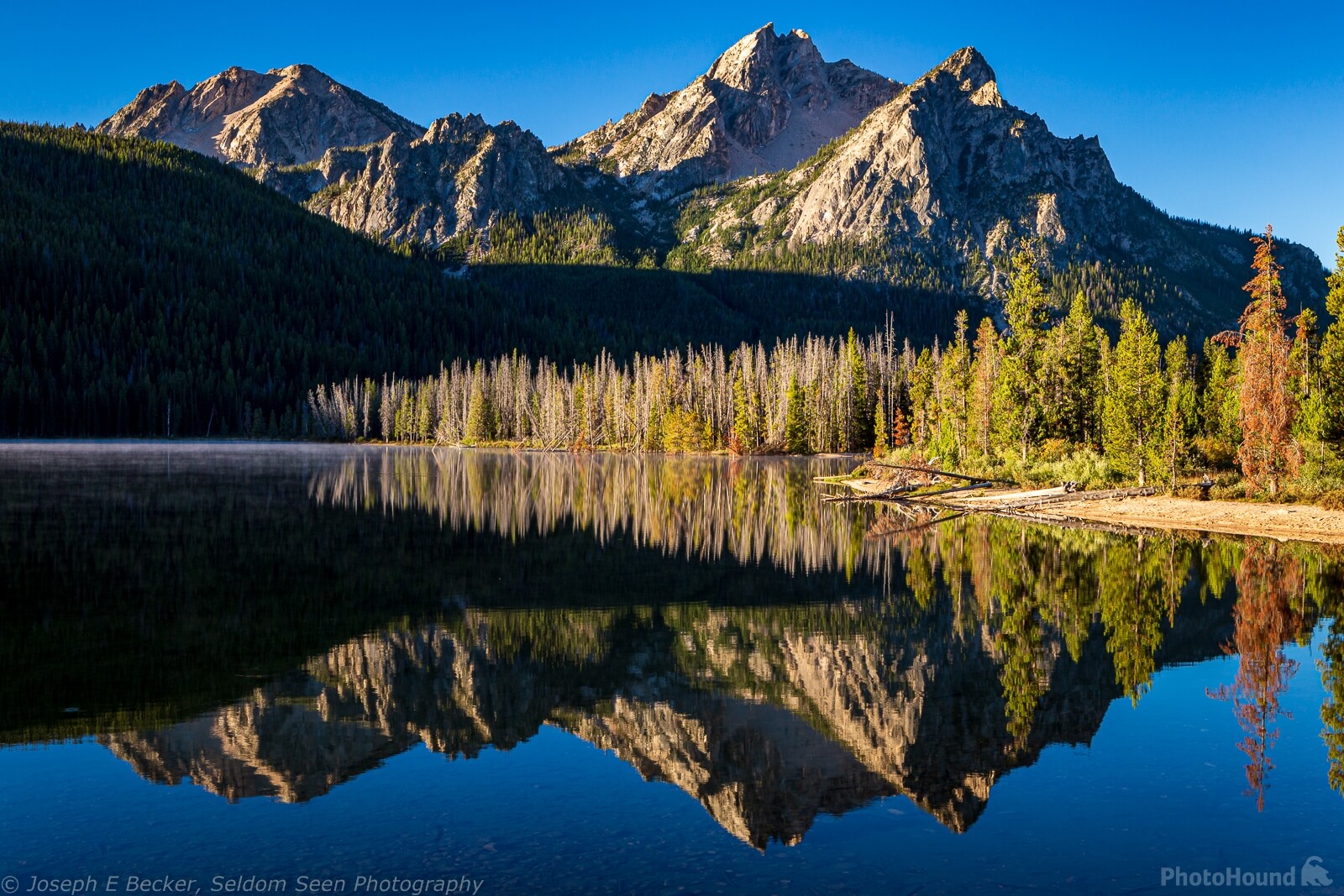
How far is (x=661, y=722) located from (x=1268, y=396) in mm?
42937

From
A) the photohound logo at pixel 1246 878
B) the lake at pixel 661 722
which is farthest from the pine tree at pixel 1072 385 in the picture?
the photohound logo at pixel 1246 878

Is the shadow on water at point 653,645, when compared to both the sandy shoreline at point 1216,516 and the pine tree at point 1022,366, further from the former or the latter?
the pine tree at point 1022,366

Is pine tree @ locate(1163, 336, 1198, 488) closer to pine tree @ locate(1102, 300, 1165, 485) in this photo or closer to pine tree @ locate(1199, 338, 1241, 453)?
pine tree @ locate(1102, 300, 1165, 485)

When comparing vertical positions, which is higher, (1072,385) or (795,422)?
(1072,385)

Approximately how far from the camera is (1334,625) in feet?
75.0

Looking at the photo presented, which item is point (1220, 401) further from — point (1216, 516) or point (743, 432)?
point (743, 432)

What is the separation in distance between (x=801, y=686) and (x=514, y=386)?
17889 cm

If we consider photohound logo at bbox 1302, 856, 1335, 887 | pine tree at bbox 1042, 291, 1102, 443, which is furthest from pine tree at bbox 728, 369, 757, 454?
photohound logo at bbox 1302, 856, 1335, 887

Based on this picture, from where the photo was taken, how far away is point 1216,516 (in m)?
44.8

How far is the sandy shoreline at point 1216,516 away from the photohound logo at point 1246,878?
32970 mm

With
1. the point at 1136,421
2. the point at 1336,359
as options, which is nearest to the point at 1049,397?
the point at 1136,421

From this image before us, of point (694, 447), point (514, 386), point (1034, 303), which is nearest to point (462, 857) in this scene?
point (1034, 303)

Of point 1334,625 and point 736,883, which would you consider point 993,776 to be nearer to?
point 736,883

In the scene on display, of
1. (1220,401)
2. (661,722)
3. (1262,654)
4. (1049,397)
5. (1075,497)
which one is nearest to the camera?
(661,722)
